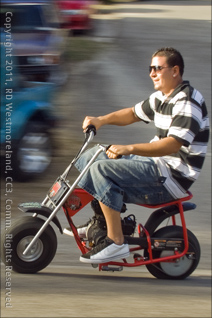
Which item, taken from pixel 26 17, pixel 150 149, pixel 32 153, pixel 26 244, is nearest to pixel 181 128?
pixel 150 149

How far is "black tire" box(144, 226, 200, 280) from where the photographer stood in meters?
5.00

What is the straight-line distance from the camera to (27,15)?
26.5 feet

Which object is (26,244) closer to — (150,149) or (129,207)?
(150,149)

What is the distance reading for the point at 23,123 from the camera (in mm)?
7062

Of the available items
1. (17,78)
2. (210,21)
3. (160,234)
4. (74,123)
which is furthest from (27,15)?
(210,21)

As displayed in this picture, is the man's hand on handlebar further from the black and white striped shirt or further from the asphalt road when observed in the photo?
the asphalt road

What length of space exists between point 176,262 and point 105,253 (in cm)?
71

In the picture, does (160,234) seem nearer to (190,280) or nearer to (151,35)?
(190,280)

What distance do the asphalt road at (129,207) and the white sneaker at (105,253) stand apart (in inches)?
10.4

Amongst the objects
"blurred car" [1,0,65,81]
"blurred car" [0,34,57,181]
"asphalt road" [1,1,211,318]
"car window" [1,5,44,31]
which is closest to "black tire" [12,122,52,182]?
"blurred car" [0,34,57,181]

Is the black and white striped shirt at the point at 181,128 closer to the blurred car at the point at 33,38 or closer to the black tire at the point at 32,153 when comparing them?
the black tire at the point at 32,153

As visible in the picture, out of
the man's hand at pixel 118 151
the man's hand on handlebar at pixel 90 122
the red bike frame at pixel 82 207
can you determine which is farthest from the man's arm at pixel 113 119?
the red bike frame at pixel 82 207

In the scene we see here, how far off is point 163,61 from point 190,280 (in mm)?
1869

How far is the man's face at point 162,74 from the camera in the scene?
4.31 meters
